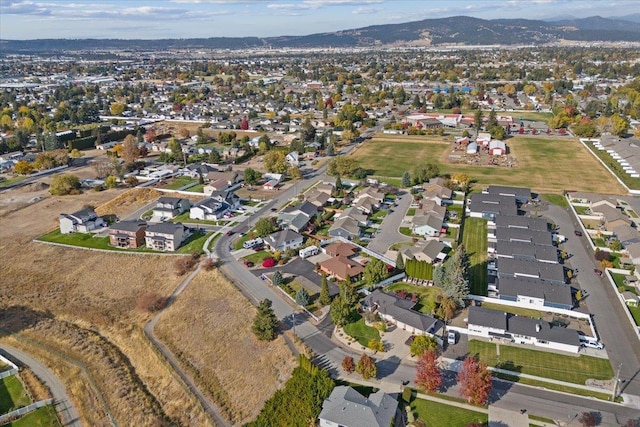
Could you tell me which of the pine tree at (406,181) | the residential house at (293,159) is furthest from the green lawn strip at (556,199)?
the residential house at (293,159)

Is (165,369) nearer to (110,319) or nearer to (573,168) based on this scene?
(110,319)

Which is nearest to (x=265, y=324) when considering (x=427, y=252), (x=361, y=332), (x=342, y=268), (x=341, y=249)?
(x=361, y=332)

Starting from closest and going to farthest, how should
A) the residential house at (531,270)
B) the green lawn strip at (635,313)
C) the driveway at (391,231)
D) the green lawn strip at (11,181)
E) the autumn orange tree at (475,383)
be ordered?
the autumn orange tree at (475,383) → the green lawn strip at (635,313) → the residential house at (531,270) → the driveway at (391,231) → the green lawn strip at (11,181)

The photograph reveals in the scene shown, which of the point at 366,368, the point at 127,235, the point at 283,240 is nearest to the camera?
the point at 366,368

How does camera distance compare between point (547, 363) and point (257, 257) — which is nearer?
point (547, 363)

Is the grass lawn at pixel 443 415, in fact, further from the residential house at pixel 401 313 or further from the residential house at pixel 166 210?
the residential house at pixel 166 210

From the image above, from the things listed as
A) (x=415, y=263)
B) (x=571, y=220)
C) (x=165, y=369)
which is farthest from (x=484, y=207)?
(x=165, y=369)

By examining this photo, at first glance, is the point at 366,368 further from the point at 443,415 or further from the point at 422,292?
the point at 422,292
